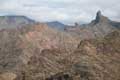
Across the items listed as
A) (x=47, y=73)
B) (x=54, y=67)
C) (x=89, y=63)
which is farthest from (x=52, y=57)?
(x=89, y=63)

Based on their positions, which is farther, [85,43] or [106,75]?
[85,43]

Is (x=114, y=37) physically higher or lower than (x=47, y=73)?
higher

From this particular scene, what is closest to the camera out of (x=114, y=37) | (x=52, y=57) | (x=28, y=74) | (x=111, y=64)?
(x=111, y=64)

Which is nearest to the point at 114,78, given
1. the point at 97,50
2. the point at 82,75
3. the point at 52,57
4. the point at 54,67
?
the point at 82,75

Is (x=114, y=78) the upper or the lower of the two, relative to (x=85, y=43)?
lower

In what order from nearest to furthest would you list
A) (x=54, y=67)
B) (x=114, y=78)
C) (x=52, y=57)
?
(x=114, y=78) → (x=54, y=67) → (x=52, y=57)

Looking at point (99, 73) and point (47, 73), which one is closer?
point (99, 73)

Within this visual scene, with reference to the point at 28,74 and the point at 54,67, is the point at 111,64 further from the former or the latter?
the point at 54,67

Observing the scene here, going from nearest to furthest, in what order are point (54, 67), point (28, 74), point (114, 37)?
point (28, 74) → point (114, 37) → point (54, 67)

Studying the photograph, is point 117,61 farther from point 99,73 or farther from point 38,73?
point 38,73
